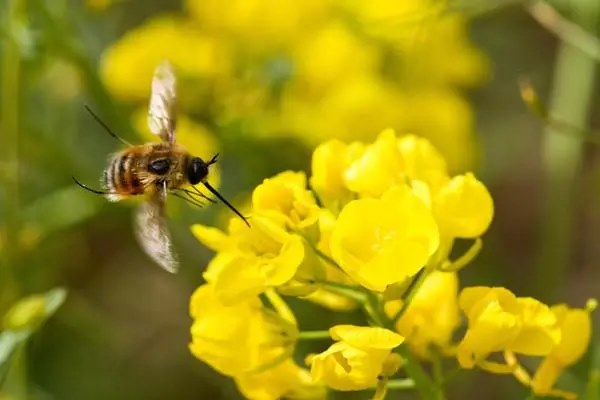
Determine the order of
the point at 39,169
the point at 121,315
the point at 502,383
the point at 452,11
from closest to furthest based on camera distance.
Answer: the point at 452,11
the point at 39,169
the point at 502,383
the point at 121,315

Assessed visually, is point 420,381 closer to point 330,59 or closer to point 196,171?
point 196,171

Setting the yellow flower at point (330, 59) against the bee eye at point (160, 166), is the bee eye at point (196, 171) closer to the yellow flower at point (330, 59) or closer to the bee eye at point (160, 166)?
the bee eye at point (160, 166)

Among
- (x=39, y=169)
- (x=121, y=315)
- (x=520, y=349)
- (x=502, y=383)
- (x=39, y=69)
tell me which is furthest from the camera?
(x=121, y=315)

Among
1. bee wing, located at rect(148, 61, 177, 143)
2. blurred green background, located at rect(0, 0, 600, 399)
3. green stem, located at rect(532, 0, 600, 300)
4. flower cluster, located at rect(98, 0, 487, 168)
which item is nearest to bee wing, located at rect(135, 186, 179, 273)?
bee wing, located at rect(148, 61, 177, 143)

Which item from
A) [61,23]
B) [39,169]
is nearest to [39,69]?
[61,23]

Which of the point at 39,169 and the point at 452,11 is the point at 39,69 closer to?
the point at 39,169

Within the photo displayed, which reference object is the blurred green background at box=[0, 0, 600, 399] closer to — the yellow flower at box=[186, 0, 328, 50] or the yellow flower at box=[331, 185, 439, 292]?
the yellow flower at box=[186, 0, 328, 50]

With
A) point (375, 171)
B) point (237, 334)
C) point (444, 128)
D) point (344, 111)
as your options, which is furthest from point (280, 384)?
point (444, 128)
